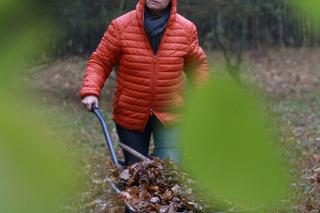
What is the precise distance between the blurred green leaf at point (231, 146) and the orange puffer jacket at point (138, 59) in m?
3.71

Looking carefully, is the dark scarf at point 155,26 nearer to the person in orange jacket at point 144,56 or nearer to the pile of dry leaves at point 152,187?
the person in orange jacket at point 144,56

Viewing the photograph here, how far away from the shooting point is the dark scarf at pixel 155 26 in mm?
4461

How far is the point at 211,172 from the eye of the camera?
55 cm

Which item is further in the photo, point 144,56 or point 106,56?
point 106,56

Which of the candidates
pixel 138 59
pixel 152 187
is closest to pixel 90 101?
pixel 138 59

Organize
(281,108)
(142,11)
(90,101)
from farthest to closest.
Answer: (281,108) → (142,11) → (90,101)

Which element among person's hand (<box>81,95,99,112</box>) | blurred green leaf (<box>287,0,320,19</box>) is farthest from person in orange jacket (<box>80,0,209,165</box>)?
blurred green leaf (<box>287,0,320,19</box>)

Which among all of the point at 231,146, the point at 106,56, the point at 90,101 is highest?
the point at 231,146

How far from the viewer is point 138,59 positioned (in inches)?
175

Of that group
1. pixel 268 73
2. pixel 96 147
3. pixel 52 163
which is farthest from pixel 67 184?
pixel 268 73

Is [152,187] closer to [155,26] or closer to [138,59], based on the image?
[138,59]

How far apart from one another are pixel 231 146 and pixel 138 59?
394 cm

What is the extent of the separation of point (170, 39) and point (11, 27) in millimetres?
3969

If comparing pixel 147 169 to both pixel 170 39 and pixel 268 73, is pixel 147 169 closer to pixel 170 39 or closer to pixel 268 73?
pixel 170 39
